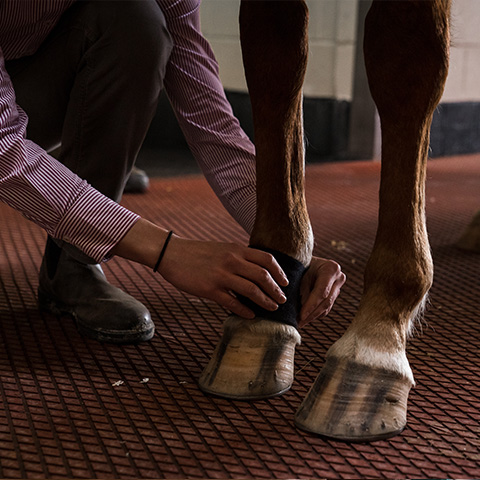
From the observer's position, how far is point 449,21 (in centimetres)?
79

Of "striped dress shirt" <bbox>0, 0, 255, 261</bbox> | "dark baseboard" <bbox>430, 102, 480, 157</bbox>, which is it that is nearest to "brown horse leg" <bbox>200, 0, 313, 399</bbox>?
"striped dress shirt" <bbox>0, 0, 255, 261</bbox>

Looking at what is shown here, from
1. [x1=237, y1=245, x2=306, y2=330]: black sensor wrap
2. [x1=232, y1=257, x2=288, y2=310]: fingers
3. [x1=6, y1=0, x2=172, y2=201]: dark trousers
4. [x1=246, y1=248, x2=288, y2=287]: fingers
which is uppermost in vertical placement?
[x1=6, y1=0, x2=172, y2=201]: dark trousers

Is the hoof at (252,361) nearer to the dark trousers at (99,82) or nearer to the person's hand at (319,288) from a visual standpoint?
the person's hand at (319,288)

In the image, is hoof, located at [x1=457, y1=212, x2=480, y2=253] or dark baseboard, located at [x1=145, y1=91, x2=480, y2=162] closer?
hoof, located at [x1=457, y1=212, x2=480, y2=253]

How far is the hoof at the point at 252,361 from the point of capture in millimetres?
885

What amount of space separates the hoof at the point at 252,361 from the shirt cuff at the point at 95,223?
0.18 meters

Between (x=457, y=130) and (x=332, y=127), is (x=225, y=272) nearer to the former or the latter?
(x=332, y=127)

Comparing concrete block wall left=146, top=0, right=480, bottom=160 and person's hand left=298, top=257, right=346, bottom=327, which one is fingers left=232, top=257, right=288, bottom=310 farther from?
concrete block wall left=146, top=0, right=480, bottom=160

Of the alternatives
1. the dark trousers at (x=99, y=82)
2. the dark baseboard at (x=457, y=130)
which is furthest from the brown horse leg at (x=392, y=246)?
the dark baseboard at (x=457, y=130)

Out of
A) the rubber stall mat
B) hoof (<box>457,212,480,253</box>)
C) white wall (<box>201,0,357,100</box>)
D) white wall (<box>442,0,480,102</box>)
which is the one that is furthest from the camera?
white wall (<box>442,0,480,102</box>)

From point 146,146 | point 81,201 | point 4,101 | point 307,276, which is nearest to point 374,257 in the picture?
point 307,276

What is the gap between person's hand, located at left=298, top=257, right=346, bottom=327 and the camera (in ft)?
2.90

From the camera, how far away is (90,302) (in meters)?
1.17

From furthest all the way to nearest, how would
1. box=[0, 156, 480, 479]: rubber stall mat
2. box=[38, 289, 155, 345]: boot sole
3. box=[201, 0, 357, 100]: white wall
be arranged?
1. box=[201, 0, 357, 100]: white wall
2. box=[38, 289, 155, 345]: boot sole
3. box=[0, 156, 480, 479]: rubber stall mat
